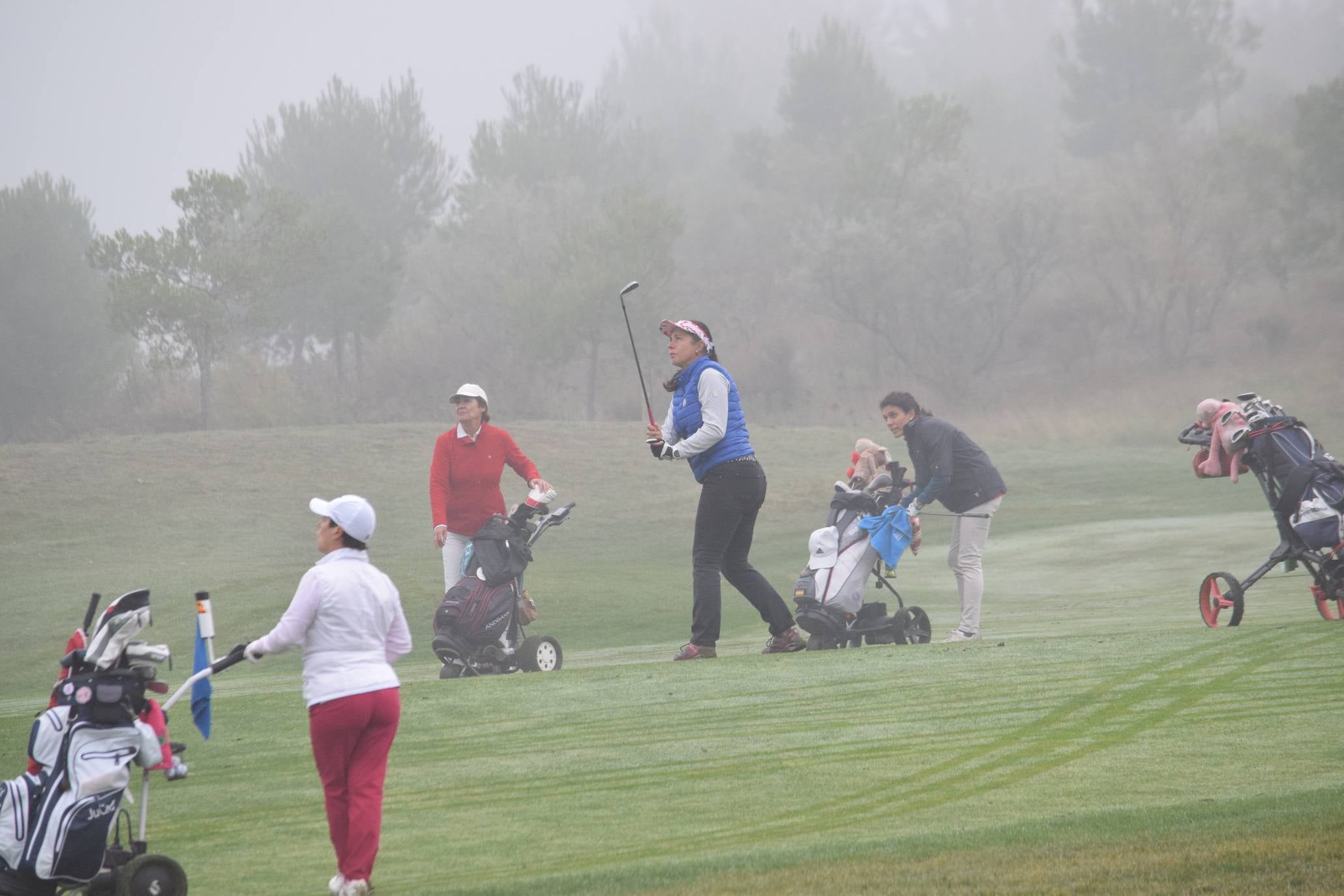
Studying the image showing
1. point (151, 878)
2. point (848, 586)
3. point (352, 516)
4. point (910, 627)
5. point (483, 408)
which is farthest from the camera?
point (910, 627)

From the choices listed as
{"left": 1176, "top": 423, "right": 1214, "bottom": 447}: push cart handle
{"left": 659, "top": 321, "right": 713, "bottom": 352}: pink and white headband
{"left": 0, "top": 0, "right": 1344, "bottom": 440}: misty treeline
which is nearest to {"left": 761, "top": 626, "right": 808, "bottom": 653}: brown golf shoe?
{"left": 659, "top": 321, "right": 713, "bottom": 352}: pink and white headband

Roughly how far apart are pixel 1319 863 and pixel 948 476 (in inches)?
251

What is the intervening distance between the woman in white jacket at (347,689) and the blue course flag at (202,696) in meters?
0.30

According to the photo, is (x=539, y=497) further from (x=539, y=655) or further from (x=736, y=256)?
(x=736, y=256)

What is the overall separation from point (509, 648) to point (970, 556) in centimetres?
351

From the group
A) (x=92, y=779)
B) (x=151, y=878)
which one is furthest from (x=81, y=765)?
(x=151, y=878)

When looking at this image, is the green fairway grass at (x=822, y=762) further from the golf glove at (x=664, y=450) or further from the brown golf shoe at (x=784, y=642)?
the golf glove at (x=664, y=450)

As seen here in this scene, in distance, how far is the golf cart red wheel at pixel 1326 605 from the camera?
1056cm

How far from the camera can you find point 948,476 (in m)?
11.0

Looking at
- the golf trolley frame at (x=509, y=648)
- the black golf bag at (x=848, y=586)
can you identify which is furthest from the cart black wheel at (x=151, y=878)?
the black golf bag at (x=848, y=586)

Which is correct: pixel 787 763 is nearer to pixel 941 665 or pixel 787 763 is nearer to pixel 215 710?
pixel 941 665

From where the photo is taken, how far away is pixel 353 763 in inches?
206

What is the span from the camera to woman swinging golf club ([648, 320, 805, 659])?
360 inches

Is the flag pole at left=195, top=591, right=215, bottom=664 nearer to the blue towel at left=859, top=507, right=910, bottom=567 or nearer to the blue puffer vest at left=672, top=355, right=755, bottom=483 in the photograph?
the blue puffer vest at left=672, top=355, right=755, bottom=483
